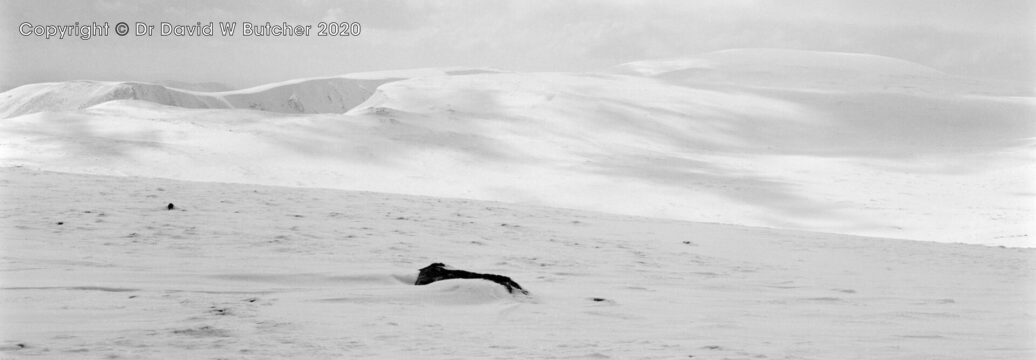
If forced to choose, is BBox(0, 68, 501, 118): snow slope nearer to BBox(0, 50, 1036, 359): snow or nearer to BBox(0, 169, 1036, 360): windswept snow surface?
BBox(0, 50, 1036, 359): snow

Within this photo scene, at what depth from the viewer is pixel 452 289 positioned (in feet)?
16.5

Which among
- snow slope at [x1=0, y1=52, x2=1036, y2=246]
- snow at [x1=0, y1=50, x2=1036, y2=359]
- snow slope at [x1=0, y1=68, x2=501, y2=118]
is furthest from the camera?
snow slope at [x1=0, y1=68, x2=501, y2=118]

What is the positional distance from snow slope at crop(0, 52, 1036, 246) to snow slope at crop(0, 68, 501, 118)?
8292 centimetres

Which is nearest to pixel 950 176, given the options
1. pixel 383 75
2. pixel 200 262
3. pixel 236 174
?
pixel 236 174

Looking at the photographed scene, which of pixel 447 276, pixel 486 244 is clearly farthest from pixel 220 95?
pixel 447 276

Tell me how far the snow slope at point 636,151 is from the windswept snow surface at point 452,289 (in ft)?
22.9

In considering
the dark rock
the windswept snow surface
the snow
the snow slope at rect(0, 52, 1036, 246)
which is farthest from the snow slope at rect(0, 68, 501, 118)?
the dark rock

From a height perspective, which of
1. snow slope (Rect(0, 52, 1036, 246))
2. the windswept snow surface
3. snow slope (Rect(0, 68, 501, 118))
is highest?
snow slope (Rect(0, 68, 501, 118))

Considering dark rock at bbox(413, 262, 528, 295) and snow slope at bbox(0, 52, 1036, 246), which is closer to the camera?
dark rock at bbox(413, 262, 528, 295)

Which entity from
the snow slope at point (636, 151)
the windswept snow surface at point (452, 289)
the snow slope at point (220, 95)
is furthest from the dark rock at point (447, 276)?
the snow slope at point (220, 95)

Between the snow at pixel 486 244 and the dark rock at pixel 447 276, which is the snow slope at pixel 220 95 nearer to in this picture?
the snow at pixel 486 244

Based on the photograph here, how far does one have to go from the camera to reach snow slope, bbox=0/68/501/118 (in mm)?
118938

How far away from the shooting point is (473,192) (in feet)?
59.3

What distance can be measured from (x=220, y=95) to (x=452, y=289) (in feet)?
430
